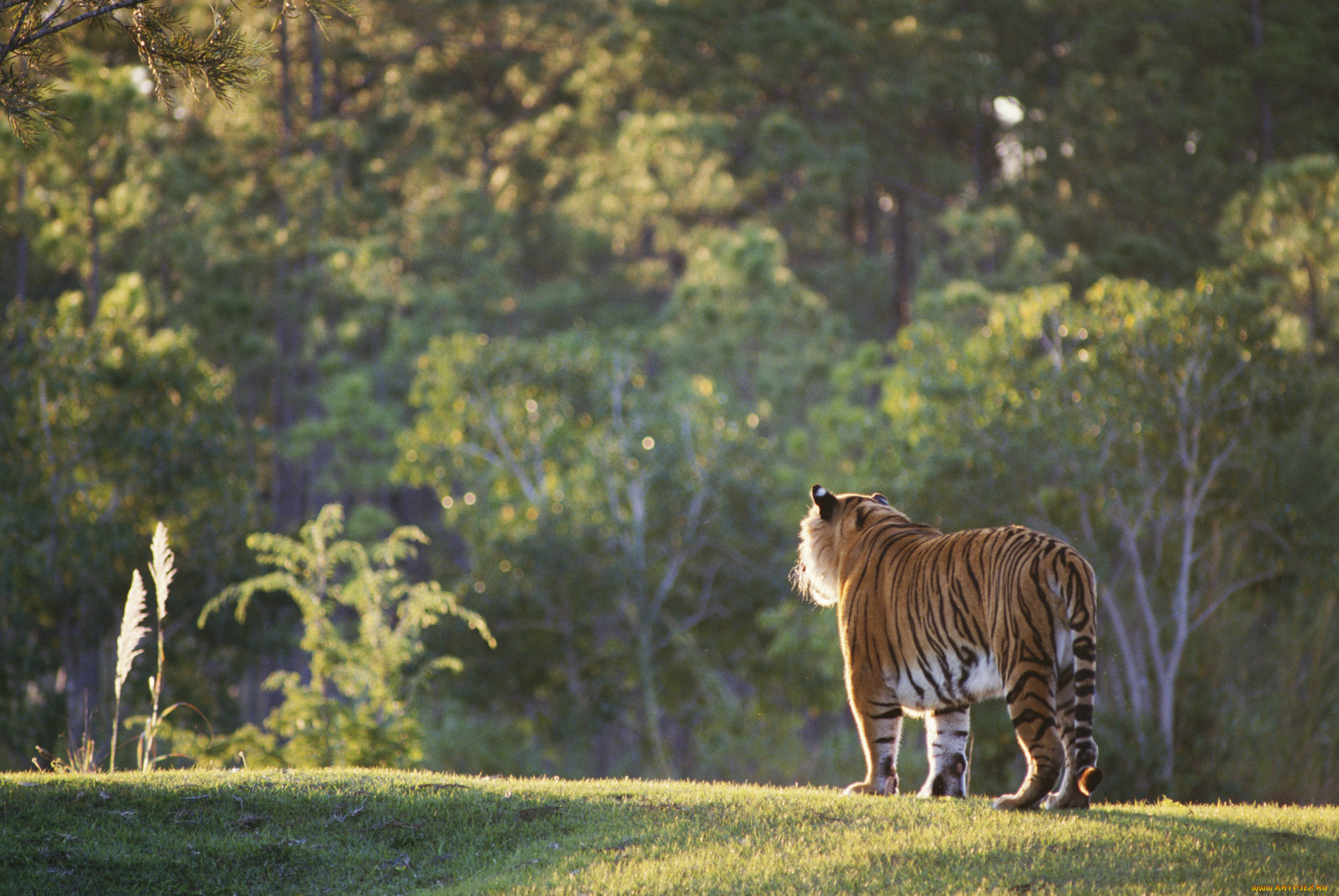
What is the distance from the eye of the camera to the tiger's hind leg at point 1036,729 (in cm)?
665

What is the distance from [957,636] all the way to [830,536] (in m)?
1.36

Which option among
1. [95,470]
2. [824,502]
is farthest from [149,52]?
[95,470]

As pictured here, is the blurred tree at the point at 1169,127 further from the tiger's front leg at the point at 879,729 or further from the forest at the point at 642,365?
the tiger's front leg at the point at 879,729

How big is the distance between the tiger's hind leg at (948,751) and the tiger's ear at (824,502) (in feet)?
4.59

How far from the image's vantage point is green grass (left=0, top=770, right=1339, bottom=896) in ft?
19.2

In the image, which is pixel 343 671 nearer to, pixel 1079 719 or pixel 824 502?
pixel 824 502

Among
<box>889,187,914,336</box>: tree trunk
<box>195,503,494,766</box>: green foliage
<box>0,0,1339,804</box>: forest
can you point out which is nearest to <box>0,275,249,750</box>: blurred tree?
<box>0,0,1339,804</box>: forest

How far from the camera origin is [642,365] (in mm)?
28172

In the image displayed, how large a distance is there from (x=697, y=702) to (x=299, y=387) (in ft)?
46.0

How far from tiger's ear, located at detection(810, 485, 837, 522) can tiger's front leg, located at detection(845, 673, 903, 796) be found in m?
1.21

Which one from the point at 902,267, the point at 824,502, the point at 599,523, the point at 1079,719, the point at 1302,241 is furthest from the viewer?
the point at 902,267

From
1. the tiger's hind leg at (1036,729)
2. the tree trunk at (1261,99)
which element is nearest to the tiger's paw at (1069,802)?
the tiger's hind leg at (1036,729)

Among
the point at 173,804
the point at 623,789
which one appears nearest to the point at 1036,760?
the point at 623,789

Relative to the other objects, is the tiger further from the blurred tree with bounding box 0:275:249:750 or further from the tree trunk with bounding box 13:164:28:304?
the tree trunk with bounding box 13:164:28:304
